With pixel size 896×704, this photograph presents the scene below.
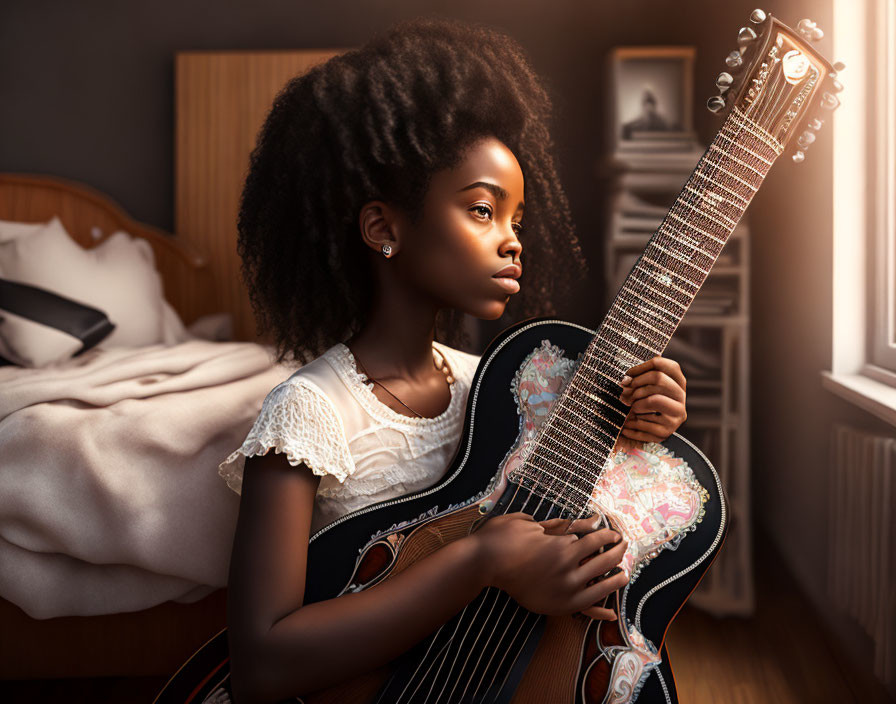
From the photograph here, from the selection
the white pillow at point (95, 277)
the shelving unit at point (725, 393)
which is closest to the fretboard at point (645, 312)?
the shelving unit at point (725, 393)

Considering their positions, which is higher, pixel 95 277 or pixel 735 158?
pixel 735 158

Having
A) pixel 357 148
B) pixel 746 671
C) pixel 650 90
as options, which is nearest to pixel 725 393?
pixel 746 671

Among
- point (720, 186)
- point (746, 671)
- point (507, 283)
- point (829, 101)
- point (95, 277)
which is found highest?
point (829, 101)

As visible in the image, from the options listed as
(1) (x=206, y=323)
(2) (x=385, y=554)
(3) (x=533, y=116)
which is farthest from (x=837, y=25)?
(1) (x=206, y=323)

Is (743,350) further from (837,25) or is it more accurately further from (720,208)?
(720,208)

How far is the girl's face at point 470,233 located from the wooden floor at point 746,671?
3.71ft

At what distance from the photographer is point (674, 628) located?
6.34 feet

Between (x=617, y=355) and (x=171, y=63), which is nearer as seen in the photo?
(x=617, y=355)

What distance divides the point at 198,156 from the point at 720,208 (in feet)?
8.03

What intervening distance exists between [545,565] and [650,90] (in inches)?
85.7

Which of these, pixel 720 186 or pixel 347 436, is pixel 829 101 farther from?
pixel 347 436

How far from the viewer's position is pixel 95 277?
7.86 ft

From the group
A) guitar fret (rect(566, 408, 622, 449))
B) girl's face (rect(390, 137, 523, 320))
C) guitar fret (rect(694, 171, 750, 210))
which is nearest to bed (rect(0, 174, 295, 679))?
girl's face (rect(390, 137, 523, 320))

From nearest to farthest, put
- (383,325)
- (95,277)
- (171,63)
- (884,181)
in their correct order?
(383,325) < (884,181) < (95,277) < (171,63)
